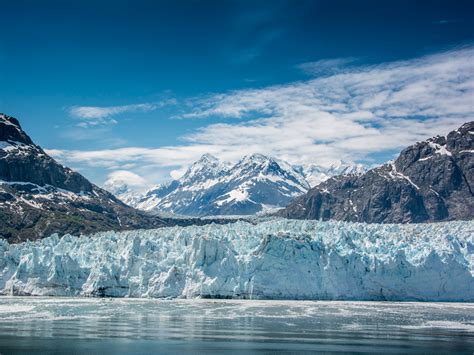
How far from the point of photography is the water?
3425 centimetres

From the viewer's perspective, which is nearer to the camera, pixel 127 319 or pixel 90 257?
pixel 127 319

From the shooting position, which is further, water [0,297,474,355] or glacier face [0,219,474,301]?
glacier face [0,219,474,301]

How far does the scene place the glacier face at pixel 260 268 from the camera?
218 ft

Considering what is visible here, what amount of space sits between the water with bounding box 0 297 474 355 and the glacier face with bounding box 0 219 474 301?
379 cm

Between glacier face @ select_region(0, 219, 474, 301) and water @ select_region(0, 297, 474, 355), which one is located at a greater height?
glacier face @ select_region(0, 219, 474, 301)

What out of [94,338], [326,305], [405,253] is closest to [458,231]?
[405,253]

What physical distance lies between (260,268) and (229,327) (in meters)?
22.9

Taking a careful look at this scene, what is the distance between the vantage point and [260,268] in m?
66.3

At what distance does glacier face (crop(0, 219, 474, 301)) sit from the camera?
66312mm

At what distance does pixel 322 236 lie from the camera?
246ft

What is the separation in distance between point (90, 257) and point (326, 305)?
96.3ft

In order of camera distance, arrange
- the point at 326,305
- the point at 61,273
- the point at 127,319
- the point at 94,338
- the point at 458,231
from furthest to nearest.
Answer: the point at 458,231
the point at 61,273
the point at 326,305
the point at 127,319
the point at 94,338

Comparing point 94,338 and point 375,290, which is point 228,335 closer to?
point 94,338

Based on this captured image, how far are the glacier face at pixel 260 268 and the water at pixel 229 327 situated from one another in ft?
12.4
